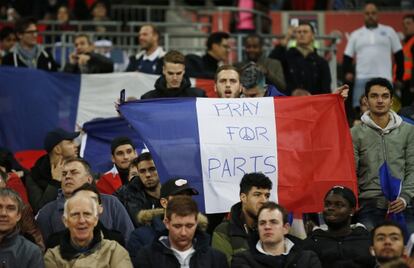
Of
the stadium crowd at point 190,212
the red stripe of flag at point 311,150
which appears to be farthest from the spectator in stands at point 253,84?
the red stripe of flag at point 311,150

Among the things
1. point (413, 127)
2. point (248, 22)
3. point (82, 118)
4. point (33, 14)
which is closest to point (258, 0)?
point (248, 22)

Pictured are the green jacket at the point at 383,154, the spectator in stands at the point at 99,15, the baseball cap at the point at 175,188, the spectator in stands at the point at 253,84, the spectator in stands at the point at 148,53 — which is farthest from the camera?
the spectator in stands at the point at 99,15

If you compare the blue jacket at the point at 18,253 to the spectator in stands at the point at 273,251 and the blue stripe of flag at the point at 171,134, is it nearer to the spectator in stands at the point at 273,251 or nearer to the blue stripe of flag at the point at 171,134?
the spectator in stands at the point at 273,251

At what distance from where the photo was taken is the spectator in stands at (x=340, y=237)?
1522 cm

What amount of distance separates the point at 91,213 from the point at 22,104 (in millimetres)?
7618

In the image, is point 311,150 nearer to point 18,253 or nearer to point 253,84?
point 253,84

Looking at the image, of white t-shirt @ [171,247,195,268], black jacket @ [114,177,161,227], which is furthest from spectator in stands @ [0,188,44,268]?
black jacket @ [114,177,161,227]

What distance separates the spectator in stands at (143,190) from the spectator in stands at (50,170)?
0.83 metres

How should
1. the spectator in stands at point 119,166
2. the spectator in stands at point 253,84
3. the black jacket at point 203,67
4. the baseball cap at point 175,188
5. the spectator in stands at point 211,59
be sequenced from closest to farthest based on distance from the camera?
the baseball cap at point 175,188, the spectator in stands at point 119,166, the spectator in stands at point 253,84, the spectator in stands at point 211,59, the black jacket at point 203,67

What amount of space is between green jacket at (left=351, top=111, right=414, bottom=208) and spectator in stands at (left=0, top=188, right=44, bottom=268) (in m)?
3.49

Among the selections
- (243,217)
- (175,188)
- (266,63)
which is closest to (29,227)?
(175,188)

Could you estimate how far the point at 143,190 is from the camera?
16.5 metres

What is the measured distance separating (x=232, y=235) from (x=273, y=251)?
76cm

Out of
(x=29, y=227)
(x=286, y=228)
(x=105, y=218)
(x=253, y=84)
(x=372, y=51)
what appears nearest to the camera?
(x=286, y=228)
